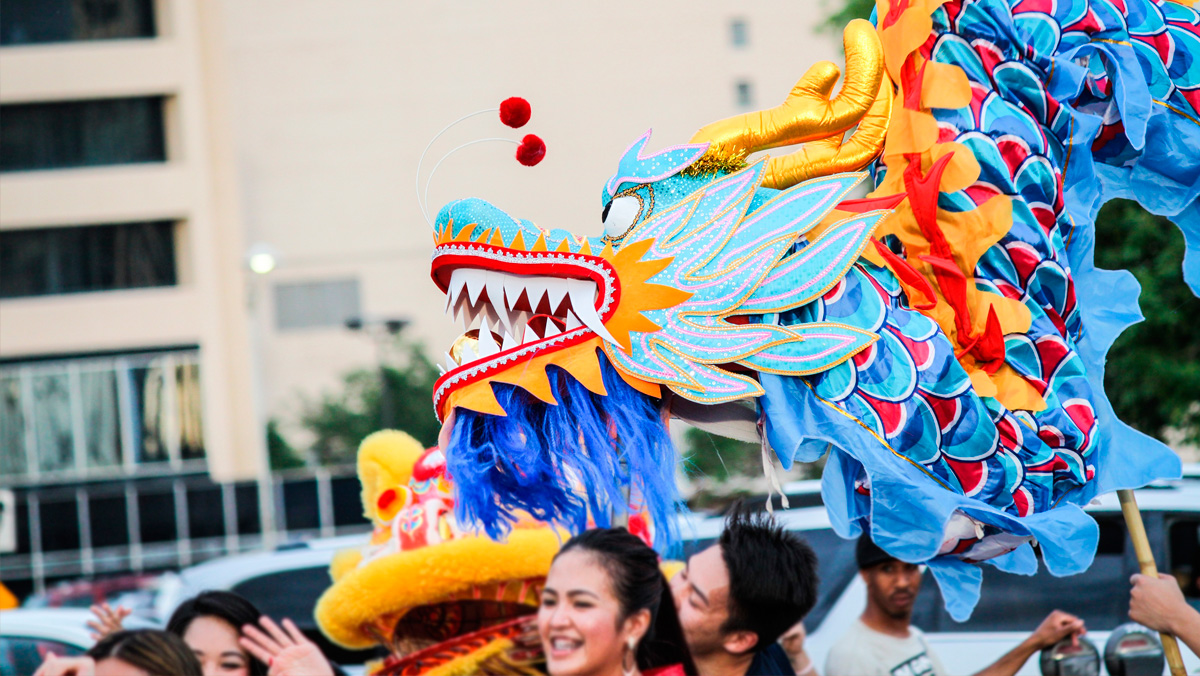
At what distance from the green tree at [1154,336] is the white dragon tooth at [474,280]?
13.5 feet

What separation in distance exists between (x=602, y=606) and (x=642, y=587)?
107mm

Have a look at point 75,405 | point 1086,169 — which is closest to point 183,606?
point 1086,169

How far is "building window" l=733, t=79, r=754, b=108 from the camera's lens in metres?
25.7

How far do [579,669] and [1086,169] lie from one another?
1317mm

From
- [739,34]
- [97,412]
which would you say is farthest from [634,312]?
[739,34]

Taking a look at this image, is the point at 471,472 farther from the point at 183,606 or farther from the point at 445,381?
the point at 183,606

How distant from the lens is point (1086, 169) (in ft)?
7.50

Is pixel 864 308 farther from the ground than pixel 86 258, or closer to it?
closer to it

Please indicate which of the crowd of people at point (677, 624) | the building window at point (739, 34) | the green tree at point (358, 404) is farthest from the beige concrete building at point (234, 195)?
the crowd of people at point (677, 624)

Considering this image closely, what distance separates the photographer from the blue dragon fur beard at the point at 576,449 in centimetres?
192

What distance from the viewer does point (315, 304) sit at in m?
26.6

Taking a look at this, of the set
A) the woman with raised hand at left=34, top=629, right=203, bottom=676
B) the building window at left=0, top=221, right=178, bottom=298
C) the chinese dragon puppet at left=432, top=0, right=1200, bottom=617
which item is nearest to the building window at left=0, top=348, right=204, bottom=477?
the building window at left=0, top=221, right=178, bottom=298

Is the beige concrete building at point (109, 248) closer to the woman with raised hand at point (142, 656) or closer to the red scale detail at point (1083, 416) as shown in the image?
the woman with raised hand at point (142, 656)

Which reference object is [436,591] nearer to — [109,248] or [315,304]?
[109,248]
